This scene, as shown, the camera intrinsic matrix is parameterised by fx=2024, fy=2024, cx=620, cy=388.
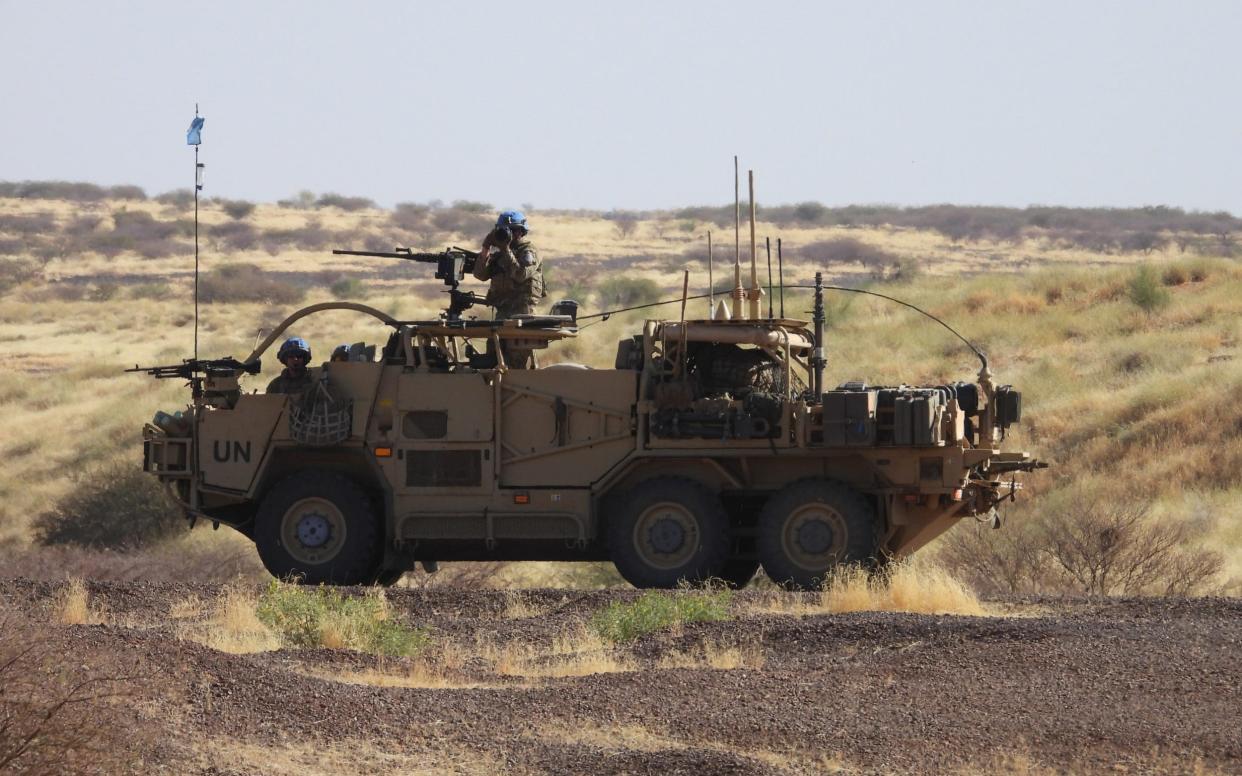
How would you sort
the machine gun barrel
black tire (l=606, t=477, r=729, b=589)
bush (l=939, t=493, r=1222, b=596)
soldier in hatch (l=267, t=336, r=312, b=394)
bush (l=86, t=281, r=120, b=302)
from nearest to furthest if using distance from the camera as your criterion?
black tire (l=606, t=477, r=729, b=589) < soldier in hatch (l=267, t=336, r=312, b=394) < the machine gun barrel < bush (l=939, t=493, r=1222, b=596) < bush (l=86, t=281, r=120, b=302)

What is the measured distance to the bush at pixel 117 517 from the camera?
82.6 ft

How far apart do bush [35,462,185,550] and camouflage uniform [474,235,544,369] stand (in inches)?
385

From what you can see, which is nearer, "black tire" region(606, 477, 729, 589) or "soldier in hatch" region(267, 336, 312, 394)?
"black tire" region(606, 477, 729, 589)

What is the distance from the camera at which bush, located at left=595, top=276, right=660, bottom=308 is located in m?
45.4

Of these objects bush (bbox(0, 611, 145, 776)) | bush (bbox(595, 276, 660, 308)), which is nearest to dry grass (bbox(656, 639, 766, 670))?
bush (bbox(0, 611, 145, 776))

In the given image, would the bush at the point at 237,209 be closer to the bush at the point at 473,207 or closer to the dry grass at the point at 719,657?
the bush at the point at 473,207

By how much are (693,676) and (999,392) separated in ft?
19.7

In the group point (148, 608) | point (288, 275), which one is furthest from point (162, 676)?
point (288, 275)

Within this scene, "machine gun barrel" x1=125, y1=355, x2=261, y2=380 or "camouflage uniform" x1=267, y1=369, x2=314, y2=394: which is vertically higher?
"machine gun barrel" x1=125, y1=355, x2=261, y2=380

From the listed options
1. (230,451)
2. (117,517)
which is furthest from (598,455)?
(117,517)

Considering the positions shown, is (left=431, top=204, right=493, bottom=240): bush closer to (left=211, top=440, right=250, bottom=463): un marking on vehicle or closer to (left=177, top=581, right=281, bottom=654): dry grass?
(left=211, top=440, right=250, bottom=463): un marking on vehicle

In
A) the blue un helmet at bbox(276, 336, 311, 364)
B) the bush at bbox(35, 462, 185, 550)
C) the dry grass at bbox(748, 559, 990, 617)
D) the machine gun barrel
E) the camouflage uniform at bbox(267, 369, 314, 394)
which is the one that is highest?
the blue un helmet at bbox(276, 336, 311, 364)

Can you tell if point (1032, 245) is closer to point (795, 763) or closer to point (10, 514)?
point (10, 514)

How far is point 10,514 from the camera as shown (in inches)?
1109
